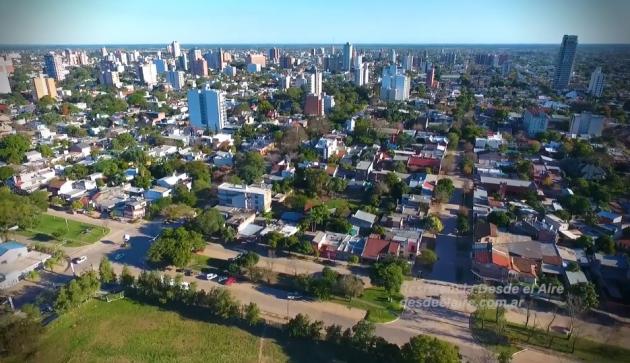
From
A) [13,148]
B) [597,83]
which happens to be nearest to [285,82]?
[13,148]

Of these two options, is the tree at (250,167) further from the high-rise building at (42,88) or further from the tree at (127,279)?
the high-rise building at (42,88)

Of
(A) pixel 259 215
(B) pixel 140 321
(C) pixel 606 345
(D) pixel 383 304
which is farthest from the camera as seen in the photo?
(A) pixel 259 215

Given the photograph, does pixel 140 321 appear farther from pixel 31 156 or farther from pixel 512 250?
pixel 31 156

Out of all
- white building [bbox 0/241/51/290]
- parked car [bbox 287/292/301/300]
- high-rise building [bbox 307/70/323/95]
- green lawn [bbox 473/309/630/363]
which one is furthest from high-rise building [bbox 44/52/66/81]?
green lawn [bbox 473/309/630/363]

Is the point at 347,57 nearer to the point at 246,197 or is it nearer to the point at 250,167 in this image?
the point at 250,167

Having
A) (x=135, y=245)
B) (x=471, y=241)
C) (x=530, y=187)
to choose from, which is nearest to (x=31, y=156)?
(x=135, y=245)

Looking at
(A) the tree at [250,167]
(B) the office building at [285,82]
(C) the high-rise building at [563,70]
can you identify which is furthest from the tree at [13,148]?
(C) the high-rise building at [563,70]

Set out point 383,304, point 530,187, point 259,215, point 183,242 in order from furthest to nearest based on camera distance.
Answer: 1. point 530,187
2. point 259,215
3. point 183,242
4. point 383,304

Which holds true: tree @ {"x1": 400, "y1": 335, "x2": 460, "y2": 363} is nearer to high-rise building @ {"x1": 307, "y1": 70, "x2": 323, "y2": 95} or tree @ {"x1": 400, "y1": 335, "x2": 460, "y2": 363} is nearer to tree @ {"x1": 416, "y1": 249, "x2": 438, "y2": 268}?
tree @ {"x1": 416, "y1": 249, "x2": 438, "y2": 268}
